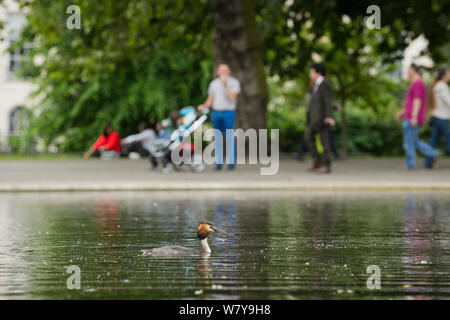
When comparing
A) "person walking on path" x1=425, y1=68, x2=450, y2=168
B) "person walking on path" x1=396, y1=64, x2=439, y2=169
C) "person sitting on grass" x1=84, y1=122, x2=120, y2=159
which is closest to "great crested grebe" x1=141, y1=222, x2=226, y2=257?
"person walking on path" x1=396, y1=64, x2=439, y2=169

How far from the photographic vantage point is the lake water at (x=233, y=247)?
7301 millimetres

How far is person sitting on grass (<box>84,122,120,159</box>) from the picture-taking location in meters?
33.8

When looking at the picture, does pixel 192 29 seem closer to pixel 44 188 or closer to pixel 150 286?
pixel 44 188

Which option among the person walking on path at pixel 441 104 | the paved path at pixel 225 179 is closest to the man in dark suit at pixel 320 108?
the paved path at pixel 225 179

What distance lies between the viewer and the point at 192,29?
3100cm

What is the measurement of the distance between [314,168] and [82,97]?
17.3 m

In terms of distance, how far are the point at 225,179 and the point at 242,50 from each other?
7.08 m

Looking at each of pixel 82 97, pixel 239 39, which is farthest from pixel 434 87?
pixel 82 97

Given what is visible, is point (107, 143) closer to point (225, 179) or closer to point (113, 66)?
point (113, 66)

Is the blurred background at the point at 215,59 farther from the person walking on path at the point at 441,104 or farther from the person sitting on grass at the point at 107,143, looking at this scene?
the person walking on path at the point at 441,104

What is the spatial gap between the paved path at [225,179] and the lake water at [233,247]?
1760mm

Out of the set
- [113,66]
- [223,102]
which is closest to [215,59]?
[223,102]

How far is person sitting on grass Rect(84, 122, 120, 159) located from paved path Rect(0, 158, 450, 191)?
31.5 feet
